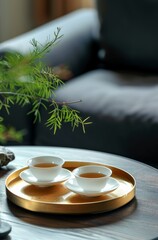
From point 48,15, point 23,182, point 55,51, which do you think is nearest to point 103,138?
point 55,51

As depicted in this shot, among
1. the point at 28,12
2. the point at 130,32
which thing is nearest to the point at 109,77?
the point at 130,32

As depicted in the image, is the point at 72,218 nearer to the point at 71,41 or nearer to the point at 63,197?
the point at 63,197

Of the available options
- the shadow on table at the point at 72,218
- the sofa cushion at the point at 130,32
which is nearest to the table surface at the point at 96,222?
the shadow on table at the point at 72,218

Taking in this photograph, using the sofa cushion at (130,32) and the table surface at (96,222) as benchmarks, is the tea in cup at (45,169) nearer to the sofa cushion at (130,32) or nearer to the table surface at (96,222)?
the table surface at (96,222)

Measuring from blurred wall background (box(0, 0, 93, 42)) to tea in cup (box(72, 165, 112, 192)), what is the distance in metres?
2.18

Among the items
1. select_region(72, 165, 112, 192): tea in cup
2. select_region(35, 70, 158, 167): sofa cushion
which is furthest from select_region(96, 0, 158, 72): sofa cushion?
select_region(72, 165, 112, 192): tea in cup

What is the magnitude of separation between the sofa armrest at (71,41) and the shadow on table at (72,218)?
1123mm

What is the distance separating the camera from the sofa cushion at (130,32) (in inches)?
97.7

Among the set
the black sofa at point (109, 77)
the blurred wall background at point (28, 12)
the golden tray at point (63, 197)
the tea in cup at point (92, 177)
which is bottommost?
the golden tray at point (63, 197)

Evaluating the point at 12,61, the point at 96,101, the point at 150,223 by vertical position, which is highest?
the point at 12,61

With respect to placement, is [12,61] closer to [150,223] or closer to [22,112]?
[150,223]

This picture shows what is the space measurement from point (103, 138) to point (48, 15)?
1596 millimetres

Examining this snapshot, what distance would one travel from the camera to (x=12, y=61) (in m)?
1.13

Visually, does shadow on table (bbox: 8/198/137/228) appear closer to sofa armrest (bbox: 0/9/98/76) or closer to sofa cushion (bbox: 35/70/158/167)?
sofa cushion (bbox: 35/70/158/167)
